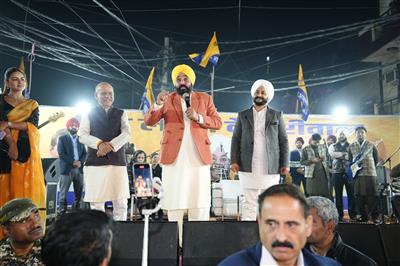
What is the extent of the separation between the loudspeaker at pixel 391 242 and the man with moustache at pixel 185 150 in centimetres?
175

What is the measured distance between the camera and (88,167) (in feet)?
13.6

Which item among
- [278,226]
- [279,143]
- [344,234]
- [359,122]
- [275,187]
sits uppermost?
[359,122]

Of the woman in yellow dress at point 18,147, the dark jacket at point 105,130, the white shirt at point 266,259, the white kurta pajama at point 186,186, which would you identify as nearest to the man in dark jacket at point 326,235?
the white shirt at point 266,259

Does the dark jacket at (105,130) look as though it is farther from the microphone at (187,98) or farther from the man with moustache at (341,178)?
the man with moustache at (341,178)

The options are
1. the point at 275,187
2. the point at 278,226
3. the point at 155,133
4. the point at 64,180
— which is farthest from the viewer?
the point at 155,133

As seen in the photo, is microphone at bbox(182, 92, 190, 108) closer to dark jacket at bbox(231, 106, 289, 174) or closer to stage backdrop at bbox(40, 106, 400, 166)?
dark jacket at bbox(231, 106, 289, 174)

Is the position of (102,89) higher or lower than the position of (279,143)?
higher

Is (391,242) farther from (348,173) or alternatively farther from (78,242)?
(348,173)

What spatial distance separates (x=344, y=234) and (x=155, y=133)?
8446mm

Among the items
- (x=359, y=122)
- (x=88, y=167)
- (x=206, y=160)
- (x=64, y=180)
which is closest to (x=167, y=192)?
(x=206, y=160)

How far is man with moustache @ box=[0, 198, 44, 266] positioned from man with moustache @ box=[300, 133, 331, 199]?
6.35m

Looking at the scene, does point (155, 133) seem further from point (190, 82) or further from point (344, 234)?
point (344, 234)

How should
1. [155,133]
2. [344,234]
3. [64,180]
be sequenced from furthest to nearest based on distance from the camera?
[155,133], [64,180], [344,234]

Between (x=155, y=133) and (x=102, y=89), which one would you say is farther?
(x=155, y=133)
